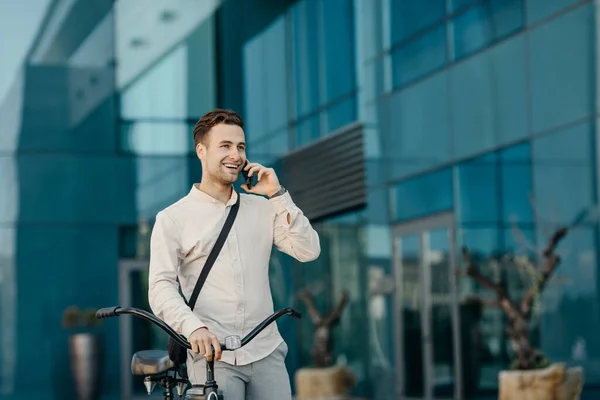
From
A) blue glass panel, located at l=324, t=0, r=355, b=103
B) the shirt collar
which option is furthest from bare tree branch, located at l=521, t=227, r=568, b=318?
the shirt collar

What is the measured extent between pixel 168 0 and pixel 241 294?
14.7 meters

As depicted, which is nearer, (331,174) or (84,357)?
(331,174)

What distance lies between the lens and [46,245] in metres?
17.3

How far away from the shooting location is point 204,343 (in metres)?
3.34

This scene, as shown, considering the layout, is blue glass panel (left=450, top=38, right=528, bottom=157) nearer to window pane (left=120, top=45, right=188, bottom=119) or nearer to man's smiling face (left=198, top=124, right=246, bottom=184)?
window pane (left=120, top=45, right=188, bottom=119)

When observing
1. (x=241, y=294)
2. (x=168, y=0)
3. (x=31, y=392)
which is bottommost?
(x=31, y=392)

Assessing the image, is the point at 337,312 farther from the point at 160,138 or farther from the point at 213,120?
the point at 213,120

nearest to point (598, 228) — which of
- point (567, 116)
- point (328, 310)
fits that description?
point (567, 116)

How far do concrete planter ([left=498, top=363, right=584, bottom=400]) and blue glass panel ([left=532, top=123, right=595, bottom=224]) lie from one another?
1391 millimetres

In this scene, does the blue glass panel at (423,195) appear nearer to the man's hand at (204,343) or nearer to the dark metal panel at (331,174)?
the dark metal panel at (331,174)

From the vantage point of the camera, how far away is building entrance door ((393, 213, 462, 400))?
45.3 feet

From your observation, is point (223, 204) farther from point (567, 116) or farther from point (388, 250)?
point (388, 250)

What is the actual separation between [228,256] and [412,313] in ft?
38.0

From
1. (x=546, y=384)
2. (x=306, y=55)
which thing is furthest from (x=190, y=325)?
(x=306, y=55)
